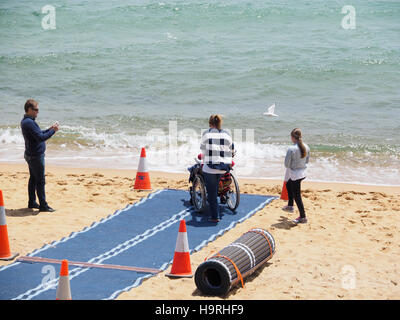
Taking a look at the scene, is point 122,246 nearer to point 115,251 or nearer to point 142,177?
point 115,251

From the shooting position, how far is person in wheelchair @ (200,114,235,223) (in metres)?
8.71

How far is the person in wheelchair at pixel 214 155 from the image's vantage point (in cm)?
871

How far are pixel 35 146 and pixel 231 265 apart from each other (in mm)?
4112

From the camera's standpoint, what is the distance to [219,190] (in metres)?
9.42

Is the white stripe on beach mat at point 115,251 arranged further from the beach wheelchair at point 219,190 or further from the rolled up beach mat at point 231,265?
the rolled up beach mat at point 231,265

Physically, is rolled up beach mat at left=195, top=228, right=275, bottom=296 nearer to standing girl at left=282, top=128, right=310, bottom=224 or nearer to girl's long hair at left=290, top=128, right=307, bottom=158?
standing girl at left=282, top=128, right=310, bottom=224

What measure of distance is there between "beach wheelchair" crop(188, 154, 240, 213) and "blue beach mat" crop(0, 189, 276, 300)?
14 cm

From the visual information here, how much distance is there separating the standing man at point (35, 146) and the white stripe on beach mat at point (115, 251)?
6.44 feet

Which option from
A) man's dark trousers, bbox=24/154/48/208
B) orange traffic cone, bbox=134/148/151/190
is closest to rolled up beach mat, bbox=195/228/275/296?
man's dark trousers, bbox=24/154/48/208

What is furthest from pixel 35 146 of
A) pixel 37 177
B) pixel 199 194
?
pixel 199 194
